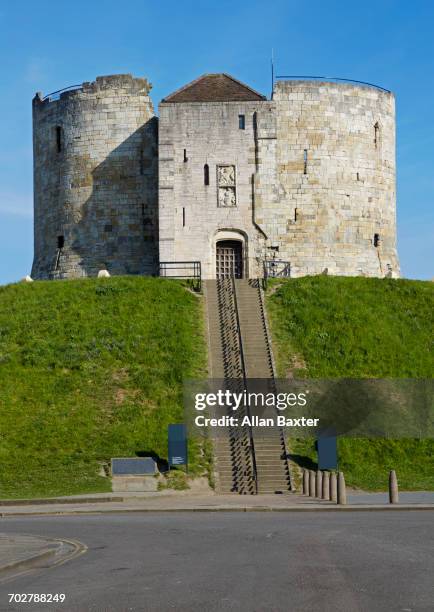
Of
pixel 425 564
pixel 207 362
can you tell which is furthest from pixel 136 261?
pixel 425 564

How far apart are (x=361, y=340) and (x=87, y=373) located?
10643 mm

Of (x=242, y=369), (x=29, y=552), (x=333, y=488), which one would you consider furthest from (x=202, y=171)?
(x=29, y=552)

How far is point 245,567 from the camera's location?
48.8ft

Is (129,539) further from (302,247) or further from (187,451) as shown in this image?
(302,247)

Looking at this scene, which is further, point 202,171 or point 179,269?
point 202,171

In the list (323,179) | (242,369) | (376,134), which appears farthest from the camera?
(376,134)

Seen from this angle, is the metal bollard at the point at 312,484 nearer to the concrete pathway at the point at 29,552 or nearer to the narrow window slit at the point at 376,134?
the concrete pathway at the point at 29,552

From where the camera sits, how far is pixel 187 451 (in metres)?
35.0

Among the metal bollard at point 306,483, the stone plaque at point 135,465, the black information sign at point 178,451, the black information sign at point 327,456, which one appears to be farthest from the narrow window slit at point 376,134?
the stone plaque at point 135,465

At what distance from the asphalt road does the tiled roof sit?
117 feet

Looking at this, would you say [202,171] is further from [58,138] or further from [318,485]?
[318,485]

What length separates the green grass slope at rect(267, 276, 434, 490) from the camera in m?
35.8

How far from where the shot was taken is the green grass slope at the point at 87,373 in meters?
34.8

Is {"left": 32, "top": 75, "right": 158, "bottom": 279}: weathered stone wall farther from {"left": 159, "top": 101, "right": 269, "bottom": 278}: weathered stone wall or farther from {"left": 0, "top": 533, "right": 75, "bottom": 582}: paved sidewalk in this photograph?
{"left": 0, "top": 533, "right": 75, "bottom": 582}: paved sidewalk
